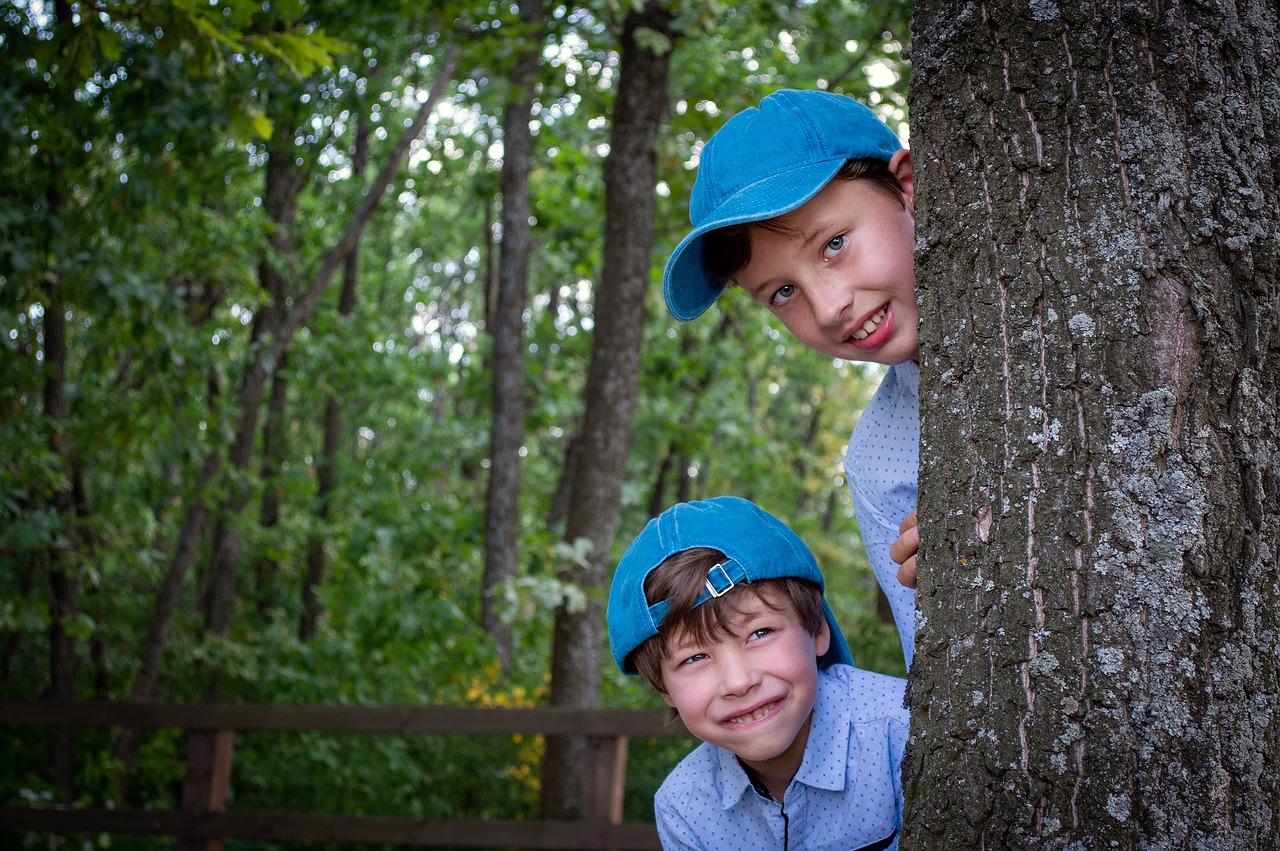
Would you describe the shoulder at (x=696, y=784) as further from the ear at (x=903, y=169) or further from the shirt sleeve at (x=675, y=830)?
the ear at (x=903, y=169)

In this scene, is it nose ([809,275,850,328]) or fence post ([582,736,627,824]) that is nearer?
nose ([809,275,850,328])

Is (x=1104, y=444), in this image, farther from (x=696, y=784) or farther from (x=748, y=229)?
(x=696, y=784)

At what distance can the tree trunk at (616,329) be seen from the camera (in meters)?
5.46

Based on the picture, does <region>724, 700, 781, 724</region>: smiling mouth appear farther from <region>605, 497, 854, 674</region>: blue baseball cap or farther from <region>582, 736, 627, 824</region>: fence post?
<region>582, 736, 627, 824</region>: fence post

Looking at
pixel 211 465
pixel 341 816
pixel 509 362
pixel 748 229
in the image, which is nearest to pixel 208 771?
pixel 341 816

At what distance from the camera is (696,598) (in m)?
1.85

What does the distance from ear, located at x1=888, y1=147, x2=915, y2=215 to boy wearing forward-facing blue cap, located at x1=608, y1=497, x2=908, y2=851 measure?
641mm

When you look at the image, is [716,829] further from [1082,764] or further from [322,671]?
[322,671]

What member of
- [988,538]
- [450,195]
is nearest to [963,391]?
[988,538]

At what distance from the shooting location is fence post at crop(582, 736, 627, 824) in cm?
498

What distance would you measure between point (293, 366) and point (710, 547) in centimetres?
1008

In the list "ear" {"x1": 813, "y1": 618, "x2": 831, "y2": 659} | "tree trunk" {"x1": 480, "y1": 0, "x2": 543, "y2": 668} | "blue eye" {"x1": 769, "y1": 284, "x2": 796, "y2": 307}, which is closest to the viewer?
"blue eye" {"x1": 769, "y1": 284, "x2": 796, "y2": 307}

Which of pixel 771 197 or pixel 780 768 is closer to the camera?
pixel 771 197

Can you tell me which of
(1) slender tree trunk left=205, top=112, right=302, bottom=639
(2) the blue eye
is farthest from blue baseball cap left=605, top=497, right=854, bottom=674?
(1) slender tree trunk left=205, top=112, right=302, bottom=639
